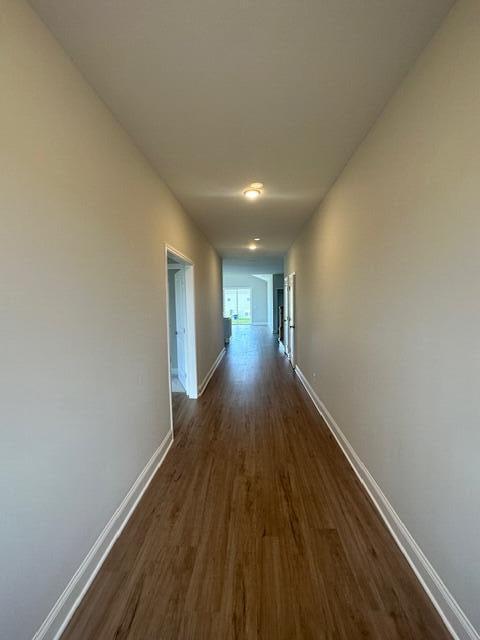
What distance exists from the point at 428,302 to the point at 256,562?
63.8 inches

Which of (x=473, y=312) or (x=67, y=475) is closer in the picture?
(x=473, y=312)

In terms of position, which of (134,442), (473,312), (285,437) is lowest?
(285,437)

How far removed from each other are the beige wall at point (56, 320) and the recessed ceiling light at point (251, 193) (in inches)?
55.4

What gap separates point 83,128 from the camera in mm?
1599

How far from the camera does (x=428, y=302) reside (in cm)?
147

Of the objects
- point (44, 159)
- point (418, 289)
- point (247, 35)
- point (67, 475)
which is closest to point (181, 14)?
point (247, 35)

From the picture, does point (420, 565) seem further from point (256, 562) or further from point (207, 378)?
point (207, 378)

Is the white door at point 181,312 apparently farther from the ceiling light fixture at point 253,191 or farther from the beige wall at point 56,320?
the beige wall at point 56,320

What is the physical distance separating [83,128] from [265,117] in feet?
3.61

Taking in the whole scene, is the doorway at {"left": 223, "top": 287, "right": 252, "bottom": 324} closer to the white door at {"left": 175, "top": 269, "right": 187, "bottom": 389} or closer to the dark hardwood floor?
the white door at {"left": 175, "top": 269, "right": 187, "bottom": 389}

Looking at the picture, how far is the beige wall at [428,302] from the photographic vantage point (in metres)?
1.20

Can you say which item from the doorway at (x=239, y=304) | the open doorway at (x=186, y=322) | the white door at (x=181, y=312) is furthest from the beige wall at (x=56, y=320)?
the doorway at (x=239, y=304)

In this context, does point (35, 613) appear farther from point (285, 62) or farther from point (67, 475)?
point (285, 62)

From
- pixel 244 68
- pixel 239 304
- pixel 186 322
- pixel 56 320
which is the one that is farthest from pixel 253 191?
pixel 239 304
